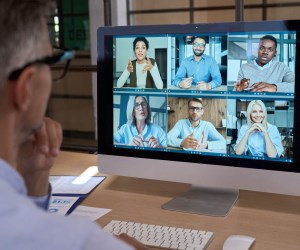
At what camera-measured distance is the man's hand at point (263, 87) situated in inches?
49.3

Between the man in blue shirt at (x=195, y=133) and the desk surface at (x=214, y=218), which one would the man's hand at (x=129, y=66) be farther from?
the desk surface at (x=214, y=218)

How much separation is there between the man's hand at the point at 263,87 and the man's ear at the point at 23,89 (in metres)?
0.68

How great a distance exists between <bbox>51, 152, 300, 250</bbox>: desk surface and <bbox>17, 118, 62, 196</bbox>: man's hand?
21 cm

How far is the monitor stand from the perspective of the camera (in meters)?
1.34

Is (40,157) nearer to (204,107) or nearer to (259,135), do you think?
(204,107)

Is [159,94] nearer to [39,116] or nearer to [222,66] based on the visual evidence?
[222,66]

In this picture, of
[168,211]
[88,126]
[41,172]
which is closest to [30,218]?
[41,172]

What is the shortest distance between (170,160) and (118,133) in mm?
182

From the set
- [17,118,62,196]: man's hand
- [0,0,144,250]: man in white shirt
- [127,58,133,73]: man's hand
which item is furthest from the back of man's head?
[127,58,133,73]: man's hand

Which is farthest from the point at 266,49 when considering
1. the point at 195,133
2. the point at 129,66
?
the point at 129,66

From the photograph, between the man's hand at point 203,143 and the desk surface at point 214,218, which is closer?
the desk surface at point 214,218

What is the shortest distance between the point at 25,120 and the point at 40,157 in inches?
17.8

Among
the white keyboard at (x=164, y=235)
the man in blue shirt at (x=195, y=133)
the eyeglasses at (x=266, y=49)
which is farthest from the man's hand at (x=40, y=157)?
the eyeglasses at (x=266, y=49)

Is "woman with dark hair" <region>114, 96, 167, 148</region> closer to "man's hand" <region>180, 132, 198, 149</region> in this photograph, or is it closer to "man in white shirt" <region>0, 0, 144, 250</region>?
"man's hand" <region>180, 132, 198, 149</region>
